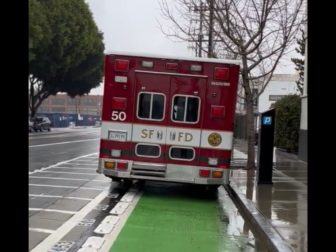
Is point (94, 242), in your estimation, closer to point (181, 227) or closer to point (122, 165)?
point (181, 227)

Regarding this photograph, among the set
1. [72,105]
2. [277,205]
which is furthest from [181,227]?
[72,105]

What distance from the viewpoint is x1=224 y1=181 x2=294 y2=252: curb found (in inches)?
256

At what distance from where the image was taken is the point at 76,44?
4722cm

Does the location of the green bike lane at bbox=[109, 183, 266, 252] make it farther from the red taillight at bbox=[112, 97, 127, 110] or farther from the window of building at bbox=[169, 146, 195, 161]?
the red taillight at bbox=[112, 97, 127, 110]

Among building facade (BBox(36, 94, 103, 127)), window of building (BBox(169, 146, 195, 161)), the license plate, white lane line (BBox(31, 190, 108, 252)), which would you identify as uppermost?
building facade (BBox(36, 94, 103, 127))

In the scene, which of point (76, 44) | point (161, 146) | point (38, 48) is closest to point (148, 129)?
point (161, 146)

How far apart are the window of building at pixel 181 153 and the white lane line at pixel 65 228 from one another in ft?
5.71

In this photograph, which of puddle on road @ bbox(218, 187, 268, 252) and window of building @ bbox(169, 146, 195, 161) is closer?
puddle on road @ bbox(218, 187, 268, 252)

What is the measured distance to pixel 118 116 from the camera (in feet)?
35.9

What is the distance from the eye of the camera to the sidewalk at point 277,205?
22.7 feet

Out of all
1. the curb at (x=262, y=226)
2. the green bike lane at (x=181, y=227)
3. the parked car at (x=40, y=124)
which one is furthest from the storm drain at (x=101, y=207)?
the parked car at (x=40, y=124)

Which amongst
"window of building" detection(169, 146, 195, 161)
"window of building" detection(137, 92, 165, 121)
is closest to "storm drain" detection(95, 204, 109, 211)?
"window of building" detection(169, 146, 195, 161)

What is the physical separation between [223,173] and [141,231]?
141 inches

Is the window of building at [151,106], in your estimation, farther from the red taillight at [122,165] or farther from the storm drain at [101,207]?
the storm drain at [101,207]
